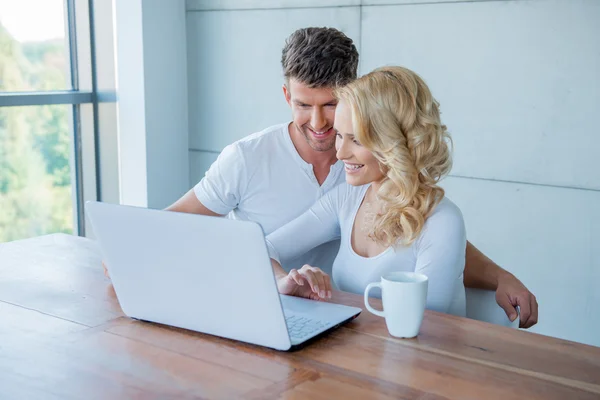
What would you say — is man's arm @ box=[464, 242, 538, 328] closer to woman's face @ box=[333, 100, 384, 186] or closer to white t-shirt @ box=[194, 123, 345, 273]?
woman's face @ box=[333, 100, 384, 186]

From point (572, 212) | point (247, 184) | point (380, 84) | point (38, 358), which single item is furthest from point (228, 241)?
point (572, 212)

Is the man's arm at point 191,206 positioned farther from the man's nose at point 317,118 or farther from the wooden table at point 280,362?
the wooden table at point 280,362

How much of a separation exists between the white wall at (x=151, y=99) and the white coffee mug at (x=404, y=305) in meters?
2.88

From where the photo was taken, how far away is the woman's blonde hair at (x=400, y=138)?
6.13ft

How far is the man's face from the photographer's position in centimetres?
223

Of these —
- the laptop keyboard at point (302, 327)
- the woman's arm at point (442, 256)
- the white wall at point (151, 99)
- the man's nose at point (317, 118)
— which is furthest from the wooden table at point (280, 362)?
the white wall at point (151, 99)

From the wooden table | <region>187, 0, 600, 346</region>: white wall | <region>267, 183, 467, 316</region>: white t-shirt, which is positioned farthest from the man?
<region>187, 0, 600, 346</region>: white wall

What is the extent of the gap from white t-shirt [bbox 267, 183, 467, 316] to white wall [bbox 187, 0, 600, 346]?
4.20 feet

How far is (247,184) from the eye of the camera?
2.41m

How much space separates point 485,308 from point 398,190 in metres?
0.35

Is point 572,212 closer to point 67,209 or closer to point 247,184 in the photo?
point 247,184

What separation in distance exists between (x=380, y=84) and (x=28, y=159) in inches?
111

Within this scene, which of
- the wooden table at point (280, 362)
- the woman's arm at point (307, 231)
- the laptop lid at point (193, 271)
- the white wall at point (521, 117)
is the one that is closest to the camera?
the wooden table at point (280, 362)

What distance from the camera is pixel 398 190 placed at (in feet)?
Answer: 6.24
